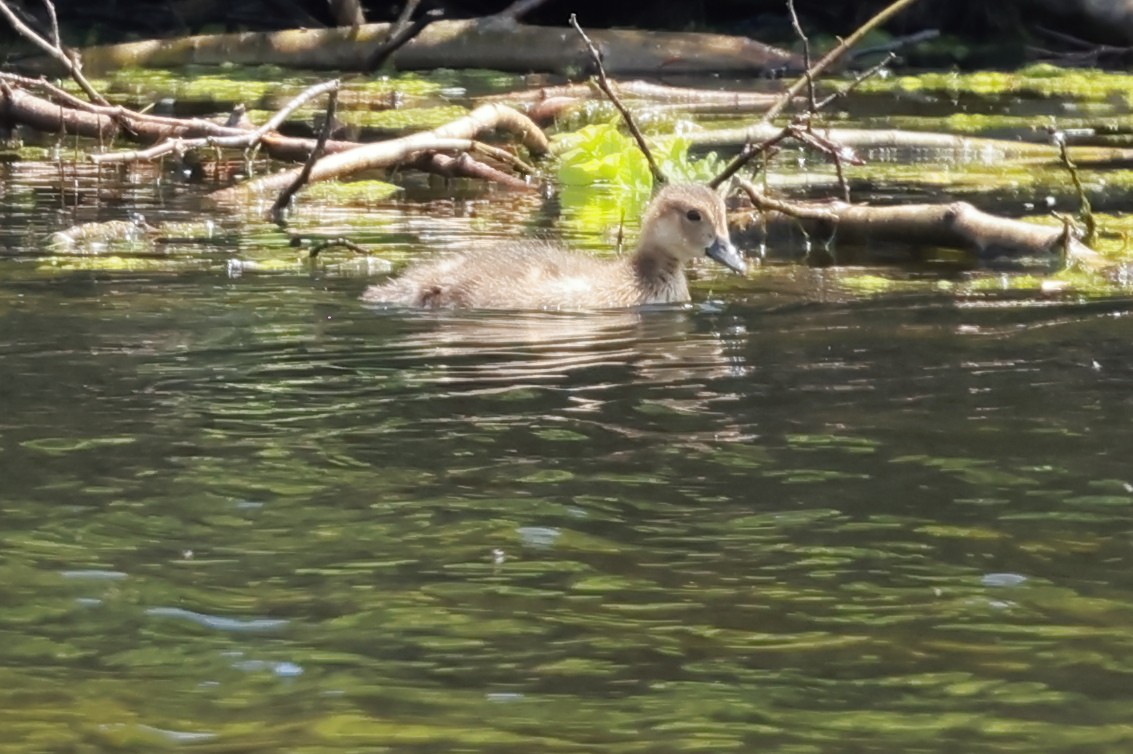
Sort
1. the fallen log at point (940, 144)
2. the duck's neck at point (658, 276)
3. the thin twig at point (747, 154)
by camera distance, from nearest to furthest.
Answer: the duck's neck at point (658, 276), the thin twig at point (747, 154), the fallen log at point (940, 144)

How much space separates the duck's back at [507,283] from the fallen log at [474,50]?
1500 centimetres

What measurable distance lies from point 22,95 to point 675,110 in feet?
22.9

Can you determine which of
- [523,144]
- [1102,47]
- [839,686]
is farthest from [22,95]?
[1102,47]

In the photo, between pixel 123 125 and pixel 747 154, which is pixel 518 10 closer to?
pixel 123 125

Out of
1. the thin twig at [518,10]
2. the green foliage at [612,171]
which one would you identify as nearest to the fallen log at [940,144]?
the green foliage at [612,171]

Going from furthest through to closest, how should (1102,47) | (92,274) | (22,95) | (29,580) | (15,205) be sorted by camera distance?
1. (1102,47)
2. (22,95)
3. (15,205)
4. (92,274)
5. (29,580)

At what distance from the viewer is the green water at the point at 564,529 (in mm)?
4496

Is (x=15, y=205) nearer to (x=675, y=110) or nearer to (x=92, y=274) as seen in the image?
(x=92, y=274)

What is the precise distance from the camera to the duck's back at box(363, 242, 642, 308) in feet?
31.8

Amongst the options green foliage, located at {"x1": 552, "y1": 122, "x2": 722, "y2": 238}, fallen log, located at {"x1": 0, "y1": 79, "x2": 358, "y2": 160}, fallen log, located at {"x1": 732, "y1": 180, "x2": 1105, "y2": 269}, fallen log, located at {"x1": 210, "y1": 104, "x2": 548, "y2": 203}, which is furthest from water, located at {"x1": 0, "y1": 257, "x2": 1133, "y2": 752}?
fallen log, located at {"x1": 0, "y1": 79, "x2": 358, "y2": 160}

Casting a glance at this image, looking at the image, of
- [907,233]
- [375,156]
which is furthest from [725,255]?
[375,156]

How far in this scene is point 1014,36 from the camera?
95.6 feet

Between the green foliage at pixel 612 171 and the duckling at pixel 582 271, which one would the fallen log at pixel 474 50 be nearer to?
the green foliage at pixel 612 171

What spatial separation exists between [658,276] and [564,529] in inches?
186
